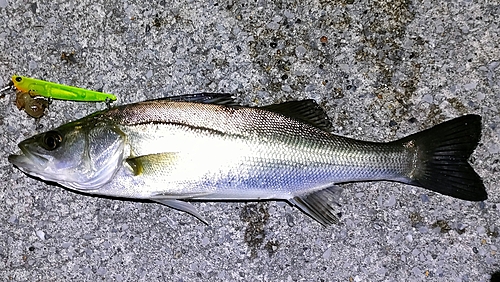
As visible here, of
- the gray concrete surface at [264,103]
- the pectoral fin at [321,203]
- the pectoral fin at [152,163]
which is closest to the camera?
the pectoral fin at [152,163]

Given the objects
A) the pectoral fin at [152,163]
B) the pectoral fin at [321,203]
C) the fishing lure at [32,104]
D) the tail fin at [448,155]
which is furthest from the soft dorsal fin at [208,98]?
the tail fin at [448,155]

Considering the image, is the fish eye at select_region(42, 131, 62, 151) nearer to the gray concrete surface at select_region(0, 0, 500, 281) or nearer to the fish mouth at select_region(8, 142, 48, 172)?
the fish mouth at select_region(8, 142, 48, 172)

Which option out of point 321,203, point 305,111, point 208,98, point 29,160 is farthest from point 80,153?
point 321,203

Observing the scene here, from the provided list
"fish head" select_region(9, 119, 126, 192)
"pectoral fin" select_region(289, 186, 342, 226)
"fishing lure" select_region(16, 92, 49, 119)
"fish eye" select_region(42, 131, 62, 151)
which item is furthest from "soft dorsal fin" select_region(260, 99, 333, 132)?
"fishing lure" select_region(16, 92, 49, 119)

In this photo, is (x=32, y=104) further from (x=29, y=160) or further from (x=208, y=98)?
(x=208, y=98)

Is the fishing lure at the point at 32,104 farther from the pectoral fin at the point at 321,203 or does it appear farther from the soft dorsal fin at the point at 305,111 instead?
the pectoral fin at the point at 321,203

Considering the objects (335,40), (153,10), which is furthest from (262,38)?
(153,10)

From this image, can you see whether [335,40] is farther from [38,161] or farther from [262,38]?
[38,161]
